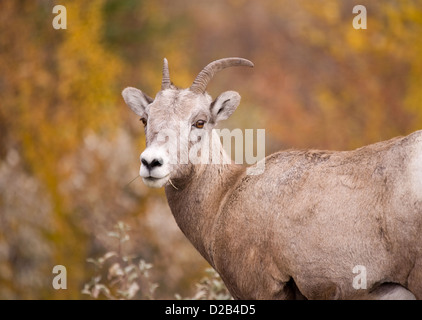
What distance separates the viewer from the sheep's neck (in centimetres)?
745

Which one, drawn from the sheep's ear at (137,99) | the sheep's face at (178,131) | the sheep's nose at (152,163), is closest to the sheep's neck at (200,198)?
the sheep's face at (178,131)

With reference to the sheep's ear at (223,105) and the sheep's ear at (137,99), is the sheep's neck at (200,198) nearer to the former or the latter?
the sheep's ear at (223,105)

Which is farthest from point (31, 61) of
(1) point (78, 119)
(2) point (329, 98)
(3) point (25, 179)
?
(2) point (329, 98)

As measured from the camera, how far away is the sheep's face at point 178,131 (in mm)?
6723

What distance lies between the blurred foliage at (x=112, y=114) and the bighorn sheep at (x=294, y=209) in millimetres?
6962

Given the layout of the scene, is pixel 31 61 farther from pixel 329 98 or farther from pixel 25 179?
pixel 329 98

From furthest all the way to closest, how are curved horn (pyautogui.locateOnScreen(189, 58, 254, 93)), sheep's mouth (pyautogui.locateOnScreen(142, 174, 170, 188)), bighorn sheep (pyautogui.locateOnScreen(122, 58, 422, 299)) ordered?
curved horn (pyautogui.locateOnScreen(189, 58, 254, 93)) < sheep's mouth (pyautogui.locateOnScreen(142, 174, 170, 188)) < bighorn sheep (pyautogui.locateOnScreen(122, 58, 422, 299))

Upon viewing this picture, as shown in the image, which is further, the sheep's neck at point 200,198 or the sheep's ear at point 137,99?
the sheep's ear at point 137,99

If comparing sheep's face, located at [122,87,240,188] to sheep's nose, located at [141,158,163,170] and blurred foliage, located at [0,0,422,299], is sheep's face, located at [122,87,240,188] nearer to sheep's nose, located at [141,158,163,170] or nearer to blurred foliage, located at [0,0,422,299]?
sheep's nose, located at [141,158,163,170]

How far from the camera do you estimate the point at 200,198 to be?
7.56 m

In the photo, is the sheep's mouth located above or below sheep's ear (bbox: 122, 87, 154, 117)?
below

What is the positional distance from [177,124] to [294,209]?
1551 millimetres

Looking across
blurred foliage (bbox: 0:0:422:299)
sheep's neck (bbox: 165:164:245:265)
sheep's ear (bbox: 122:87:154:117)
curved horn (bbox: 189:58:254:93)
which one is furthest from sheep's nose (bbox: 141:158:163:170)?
blurred foliage (bbox: 0:0:422:299)
